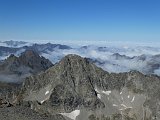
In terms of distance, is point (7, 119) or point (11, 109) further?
point (11, 109)

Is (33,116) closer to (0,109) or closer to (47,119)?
(47,119)

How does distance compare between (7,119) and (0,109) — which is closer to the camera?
(7,119)

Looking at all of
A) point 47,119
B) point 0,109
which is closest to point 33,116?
point 47,119

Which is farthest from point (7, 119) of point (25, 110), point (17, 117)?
point (25, 110)

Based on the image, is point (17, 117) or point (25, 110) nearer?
point (17, 117)

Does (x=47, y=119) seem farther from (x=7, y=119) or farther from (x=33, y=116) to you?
(x=7, y=119)

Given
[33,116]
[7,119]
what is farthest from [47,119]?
[7,119]

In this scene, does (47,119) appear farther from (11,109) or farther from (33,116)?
(11,109)
